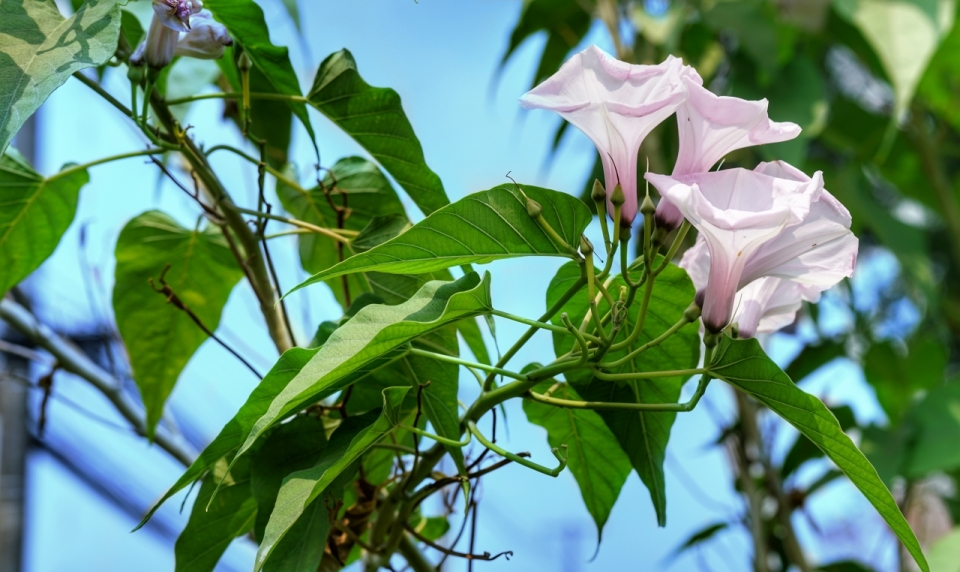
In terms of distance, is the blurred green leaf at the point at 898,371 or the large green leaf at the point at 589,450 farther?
the blurred green leaf at the point at 898,371

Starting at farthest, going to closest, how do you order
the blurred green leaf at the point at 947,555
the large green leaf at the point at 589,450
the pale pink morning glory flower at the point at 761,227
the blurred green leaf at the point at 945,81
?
the blurred green leaf at the point at 945,81
the blurred green leaf at the point at 947,555
the large green leaf at the point at 589,450
the pale pink morning glory flower at the point at 761,227

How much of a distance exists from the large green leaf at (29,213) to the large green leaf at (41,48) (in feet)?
0.36

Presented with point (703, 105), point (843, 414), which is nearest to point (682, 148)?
point (703, 105)

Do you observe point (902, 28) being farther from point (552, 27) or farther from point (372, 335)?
point (372, 335)

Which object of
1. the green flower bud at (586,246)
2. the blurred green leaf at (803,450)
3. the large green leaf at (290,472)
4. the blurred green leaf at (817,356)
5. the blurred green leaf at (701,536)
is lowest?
the blurred green leaf at (701,536)

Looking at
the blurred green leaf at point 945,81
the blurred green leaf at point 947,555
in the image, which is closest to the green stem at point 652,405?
the blurred green leaf at point 947,555

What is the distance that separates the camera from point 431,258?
9.0 inches

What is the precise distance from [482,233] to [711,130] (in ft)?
0.23

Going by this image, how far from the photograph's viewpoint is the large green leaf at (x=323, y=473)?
0.65ft

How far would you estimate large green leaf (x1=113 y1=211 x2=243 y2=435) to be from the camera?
37 cm

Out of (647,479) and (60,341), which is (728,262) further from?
(60,341)

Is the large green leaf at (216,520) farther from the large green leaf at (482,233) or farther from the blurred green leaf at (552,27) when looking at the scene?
the blurred green leaf at (552,27)

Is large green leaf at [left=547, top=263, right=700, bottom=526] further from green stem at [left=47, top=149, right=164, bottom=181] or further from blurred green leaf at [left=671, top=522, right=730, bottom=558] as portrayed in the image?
blurred green leaf at [left=671, top=522, right=730, bottom=558]

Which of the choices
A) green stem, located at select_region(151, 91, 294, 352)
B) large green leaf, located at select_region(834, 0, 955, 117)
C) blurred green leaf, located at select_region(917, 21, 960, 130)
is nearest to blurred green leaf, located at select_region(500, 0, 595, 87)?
large green leaf, located at select_region(834, 0, 955, 117)
